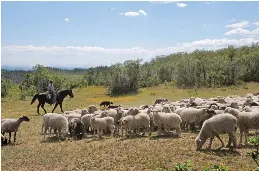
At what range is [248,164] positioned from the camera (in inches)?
473

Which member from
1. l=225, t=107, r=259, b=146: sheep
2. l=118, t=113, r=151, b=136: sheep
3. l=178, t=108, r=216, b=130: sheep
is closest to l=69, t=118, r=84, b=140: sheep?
l=118, t=113, r=151, b=136: sheep

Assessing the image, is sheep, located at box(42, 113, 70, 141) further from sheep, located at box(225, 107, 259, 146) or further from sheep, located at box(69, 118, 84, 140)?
sheep, located at box(225, 107, 259, 146)

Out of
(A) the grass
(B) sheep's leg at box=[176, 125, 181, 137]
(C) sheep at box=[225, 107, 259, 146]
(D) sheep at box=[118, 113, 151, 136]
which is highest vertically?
(C) sheep at box=[225, 107, 259, 146]

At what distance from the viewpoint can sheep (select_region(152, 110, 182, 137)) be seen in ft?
57.3

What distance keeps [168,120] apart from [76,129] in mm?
5232

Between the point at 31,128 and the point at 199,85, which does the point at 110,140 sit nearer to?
the point at 31,128

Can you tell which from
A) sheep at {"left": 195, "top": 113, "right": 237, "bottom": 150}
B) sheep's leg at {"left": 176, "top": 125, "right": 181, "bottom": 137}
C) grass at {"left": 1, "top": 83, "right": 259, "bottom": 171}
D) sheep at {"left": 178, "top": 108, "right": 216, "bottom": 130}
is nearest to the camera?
grass at {"left": 1, "top": 83, "right": 259, "bottom": 171}

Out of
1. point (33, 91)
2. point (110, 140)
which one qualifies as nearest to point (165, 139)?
point (110, 140)

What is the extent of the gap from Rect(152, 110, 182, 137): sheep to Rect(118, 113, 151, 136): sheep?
2.09ft

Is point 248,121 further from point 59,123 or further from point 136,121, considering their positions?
point 59,123

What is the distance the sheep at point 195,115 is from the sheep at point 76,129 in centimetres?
589

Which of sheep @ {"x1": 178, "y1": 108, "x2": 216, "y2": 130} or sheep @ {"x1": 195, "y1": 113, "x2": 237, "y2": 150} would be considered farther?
sheep @ {"x1": 178, "y1": 108, "x2": 216, "y2": 130}

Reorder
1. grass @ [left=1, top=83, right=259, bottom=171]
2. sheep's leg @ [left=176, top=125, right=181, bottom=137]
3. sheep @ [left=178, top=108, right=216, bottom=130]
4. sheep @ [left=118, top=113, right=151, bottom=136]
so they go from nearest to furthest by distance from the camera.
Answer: grass @ [left=1, top=83, right=259, bottom=171], sheep's leg @ [left=176, top=125, right=181, bottom=137], sheep @ [left=118, top=113, right=151, bottom=136], sheep @ [left=178, top=108, right=216, bottom=130]

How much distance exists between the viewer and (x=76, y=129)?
1891cm
